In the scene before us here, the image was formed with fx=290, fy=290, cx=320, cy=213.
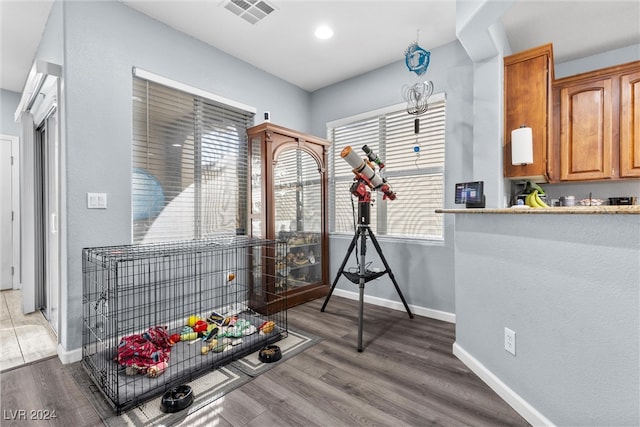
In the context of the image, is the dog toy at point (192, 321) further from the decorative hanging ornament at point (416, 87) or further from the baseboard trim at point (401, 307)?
the decorative hanging ornament at point (416, 87)

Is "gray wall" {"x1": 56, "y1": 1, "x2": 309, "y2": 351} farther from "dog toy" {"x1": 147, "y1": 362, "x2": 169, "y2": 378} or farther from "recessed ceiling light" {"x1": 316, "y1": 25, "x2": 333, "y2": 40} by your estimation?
"recessed ceiling light" {"x1": 316, "y1": 25, "x2": 333, "y2": 40}

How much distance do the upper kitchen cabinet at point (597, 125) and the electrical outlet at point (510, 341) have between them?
182cm

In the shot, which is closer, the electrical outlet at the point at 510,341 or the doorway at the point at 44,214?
the electrical outlet at the point at 510,341

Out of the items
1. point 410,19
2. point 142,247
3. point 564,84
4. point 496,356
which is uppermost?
point 410,19

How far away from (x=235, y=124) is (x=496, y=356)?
3.08 metres

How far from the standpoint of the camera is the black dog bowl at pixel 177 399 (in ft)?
5.15

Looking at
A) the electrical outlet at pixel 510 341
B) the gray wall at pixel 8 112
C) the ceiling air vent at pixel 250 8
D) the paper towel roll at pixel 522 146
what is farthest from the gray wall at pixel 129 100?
the gray wall at pixel 8 112

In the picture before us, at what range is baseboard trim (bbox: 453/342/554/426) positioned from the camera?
1.44m

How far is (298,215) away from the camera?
140 inches

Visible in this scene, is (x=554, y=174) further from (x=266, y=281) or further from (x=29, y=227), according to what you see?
(x=29, y=227)

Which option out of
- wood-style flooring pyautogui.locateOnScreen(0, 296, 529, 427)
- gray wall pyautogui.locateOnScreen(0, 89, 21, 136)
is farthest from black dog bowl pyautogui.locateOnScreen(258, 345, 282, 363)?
gray wall pyautogui.locateOnScreen(0, 89, 21, 136)

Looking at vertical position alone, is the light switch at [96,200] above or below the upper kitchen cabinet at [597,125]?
below

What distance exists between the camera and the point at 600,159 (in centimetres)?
249

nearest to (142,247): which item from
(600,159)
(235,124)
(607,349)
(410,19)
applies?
(235,124)
